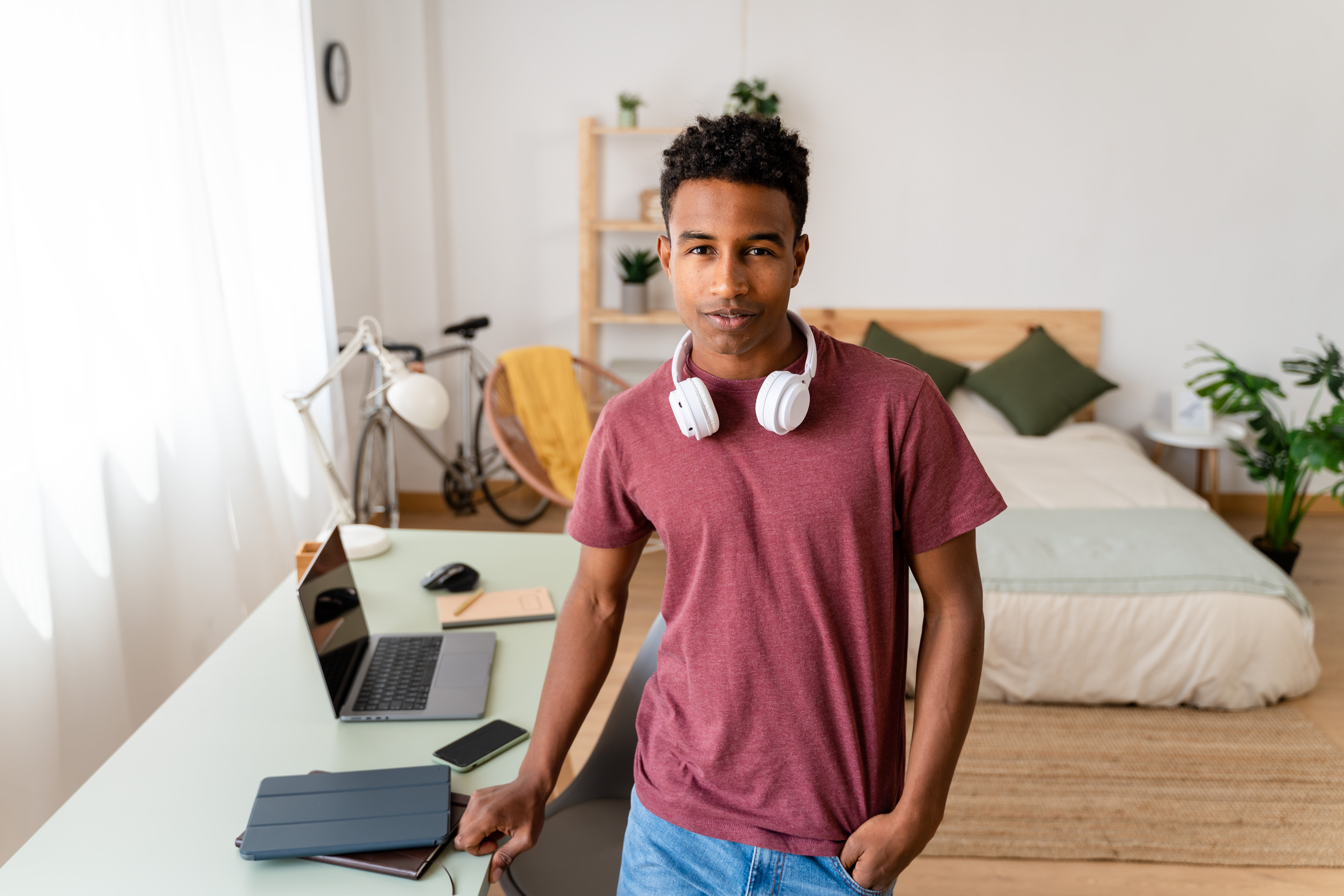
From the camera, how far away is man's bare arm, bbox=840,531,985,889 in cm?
103

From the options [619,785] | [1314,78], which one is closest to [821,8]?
[1314,78]

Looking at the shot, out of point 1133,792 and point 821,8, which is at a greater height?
point 821,8

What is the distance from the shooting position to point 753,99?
4066 millimetres

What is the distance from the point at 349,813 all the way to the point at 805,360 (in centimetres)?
81

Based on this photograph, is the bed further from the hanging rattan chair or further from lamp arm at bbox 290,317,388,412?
lamp arm at bbox 290,317,388,412

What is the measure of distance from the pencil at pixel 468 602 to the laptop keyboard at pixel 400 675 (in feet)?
0.34

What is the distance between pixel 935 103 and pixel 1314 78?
1.69 m

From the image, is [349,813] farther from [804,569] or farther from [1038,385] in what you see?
[1038,385]

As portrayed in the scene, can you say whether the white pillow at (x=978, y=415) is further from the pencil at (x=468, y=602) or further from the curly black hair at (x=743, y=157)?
the curly black hair at (x=743, y=157)

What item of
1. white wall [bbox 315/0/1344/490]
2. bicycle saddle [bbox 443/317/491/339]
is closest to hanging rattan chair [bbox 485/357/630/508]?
bicycle saddle [bbox 443/317/491/339]

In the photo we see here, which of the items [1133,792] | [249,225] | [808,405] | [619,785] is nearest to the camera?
[808,405]

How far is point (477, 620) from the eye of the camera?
1759 millimetres

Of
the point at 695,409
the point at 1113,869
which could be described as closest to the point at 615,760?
the point at 695,409

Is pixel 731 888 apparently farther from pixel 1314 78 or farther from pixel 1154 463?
pixel 1314 78
